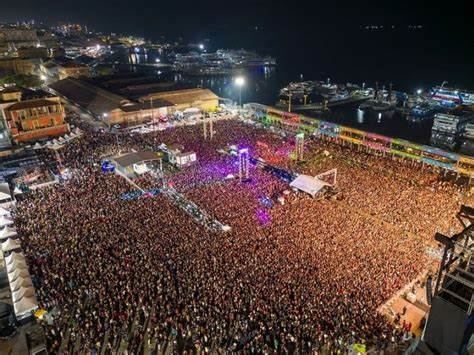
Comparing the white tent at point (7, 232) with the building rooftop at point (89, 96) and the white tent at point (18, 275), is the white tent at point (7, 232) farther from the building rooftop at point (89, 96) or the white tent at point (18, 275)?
the building rooftop at point (89, 96)

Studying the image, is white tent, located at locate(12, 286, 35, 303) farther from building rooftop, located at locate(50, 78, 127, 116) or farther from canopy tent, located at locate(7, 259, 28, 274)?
building rooftop, located at locate(50, 78, 127, 116)

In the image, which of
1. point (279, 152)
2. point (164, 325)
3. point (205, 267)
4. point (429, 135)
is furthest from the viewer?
point (429, 135)

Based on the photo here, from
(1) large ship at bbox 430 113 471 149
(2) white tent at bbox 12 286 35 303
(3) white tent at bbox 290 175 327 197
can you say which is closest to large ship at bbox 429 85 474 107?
(1) large ship at bbox 430 113 471 149

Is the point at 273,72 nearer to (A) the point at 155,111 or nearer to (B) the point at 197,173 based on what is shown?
(A) the point at 155,111

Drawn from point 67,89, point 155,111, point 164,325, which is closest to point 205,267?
point 164,325

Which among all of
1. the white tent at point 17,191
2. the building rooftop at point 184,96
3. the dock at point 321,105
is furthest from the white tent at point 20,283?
the dock at point 321,105

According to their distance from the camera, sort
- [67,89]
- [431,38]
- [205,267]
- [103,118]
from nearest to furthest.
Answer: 1. [205,267]
2. [103,118]
3. [67,89]
4. [431,38]

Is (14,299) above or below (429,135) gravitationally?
above
